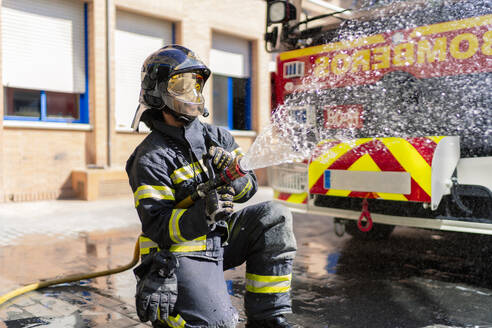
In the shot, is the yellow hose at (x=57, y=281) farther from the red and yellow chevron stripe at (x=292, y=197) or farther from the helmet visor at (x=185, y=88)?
the helmet visor at (x=185, y=88)

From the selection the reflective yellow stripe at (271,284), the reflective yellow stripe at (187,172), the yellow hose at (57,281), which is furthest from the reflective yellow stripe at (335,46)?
the yellow hose at (57,281)

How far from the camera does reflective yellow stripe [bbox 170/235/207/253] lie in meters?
2.46

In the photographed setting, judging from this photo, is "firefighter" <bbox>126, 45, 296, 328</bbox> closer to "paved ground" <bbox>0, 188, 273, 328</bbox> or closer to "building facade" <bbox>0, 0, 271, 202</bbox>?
"paved ground" <bbox>0, 188, 273, 328</bbox>

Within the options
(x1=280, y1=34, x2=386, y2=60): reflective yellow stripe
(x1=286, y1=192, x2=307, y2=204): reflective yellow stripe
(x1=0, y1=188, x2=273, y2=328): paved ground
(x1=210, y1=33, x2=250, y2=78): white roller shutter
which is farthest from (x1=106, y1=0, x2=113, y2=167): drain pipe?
(x1=286, y1=192, x2=307, y2=204): reflective yellow stripe

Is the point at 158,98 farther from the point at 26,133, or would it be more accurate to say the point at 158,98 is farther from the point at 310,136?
the point at 26,133

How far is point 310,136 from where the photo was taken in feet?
14.1

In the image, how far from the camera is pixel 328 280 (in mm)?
4039

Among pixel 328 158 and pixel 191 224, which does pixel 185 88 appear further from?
pixel 328 158

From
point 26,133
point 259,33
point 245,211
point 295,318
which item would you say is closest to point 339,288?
point 295,318

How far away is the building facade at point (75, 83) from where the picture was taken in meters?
8.80

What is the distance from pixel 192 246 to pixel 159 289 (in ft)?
0.95

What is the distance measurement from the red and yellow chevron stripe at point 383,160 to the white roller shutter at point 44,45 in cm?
706

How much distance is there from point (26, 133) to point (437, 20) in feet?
25.2

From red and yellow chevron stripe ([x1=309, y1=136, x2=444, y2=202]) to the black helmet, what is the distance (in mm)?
1486
